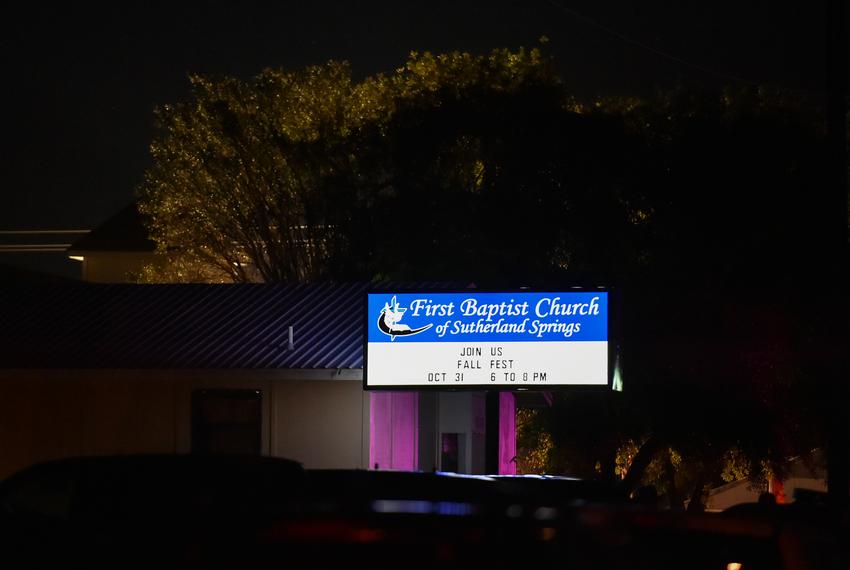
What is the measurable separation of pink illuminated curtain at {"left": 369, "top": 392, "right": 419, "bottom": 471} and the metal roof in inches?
45.6

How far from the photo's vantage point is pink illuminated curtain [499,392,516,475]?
84.1 feet

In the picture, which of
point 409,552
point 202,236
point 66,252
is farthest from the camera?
point 66,252

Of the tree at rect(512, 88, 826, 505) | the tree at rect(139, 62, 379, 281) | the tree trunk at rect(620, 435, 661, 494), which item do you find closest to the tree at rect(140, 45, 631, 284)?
the tree at rect(139, 62, 379, 281)

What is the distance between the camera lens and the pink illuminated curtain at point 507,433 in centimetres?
2565

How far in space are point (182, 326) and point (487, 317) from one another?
625 centimetres

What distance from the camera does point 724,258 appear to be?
28906 mm

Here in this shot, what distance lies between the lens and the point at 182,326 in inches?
946

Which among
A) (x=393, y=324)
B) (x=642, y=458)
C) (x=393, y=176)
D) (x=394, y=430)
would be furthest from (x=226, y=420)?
(x=393, y=176)

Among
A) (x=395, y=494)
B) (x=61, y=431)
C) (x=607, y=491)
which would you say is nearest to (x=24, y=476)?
(x=395, y=494)

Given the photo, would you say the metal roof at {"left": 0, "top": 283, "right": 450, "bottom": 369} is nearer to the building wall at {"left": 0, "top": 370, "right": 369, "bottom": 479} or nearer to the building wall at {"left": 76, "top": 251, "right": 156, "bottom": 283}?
the building wall at {"left": 0, "top": 370, "right": 369, "bottom": 479}

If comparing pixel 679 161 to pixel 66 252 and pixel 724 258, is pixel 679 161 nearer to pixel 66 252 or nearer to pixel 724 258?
pixel 724 258

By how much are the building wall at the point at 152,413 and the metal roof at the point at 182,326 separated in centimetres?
33

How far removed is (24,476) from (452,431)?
1338cm

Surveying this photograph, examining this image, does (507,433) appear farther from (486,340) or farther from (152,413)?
(152,413)
